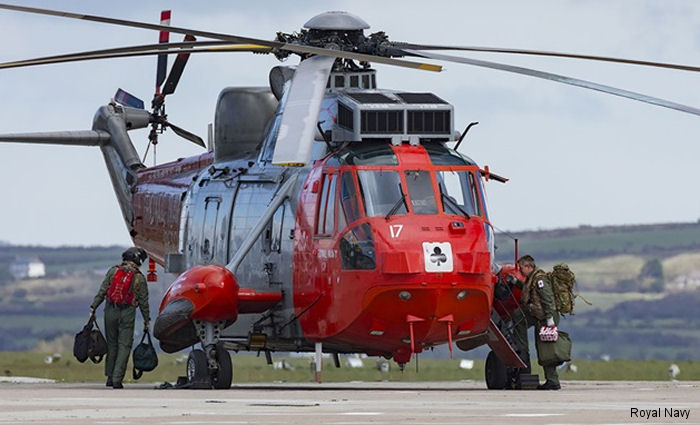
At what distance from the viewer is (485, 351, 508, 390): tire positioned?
86.1ft

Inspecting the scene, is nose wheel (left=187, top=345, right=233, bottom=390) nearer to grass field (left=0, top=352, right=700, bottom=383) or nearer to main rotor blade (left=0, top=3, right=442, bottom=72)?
main rotor blade (left=0, top=3, right=442, bottom=72)

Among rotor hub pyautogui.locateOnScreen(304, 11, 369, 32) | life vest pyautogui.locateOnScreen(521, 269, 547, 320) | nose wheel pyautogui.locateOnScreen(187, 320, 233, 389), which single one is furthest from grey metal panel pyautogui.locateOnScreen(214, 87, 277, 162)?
life vest pyautogui.locateOnScreen(521, 269, 547, 320)

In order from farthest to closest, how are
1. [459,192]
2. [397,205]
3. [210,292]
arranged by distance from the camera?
[210,292], [459,192], [397,205]

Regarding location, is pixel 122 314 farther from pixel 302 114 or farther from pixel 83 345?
pixel 302 114

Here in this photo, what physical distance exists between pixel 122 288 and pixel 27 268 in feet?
126

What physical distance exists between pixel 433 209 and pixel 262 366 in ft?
61.7

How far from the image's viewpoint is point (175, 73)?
3359 centimetres

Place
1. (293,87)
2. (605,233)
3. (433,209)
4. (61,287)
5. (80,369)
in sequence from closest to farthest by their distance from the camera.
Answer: (293,87) < (433,209) < (80,369) < (61,287) < (605,233)

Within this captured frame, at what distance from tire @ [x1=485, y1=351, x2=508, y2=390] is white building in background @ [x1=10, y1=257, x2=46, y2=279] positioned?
122 ft

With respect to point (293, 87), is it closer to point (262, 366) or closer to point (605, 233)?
point (262, 366)

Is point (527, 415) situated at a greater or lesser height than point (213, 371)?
lesser

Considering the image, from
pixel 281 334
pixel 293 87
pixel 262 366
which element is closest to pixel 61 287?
pixel 262 366

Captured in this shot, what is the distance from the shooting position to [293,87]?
73.2 feet

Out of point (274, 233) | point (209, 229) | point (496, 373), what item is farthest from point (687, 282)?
point (274, 233)
